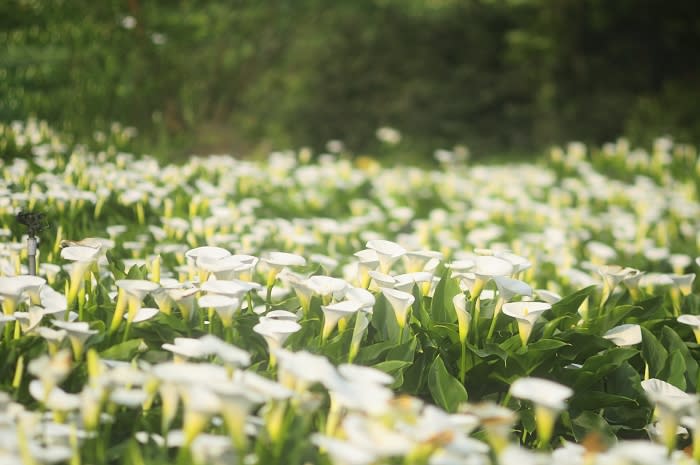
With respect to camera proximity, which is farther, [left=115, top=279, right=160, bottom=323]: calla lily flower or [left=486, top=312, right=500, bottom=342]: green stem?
[left=486, top=312, right=500, bottom=342]: green stem

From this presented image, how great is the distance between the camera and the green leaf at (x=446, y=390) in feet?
7.91

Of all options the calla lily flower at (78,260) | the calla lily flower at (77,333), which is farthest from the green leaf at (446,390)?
the calla lily flower at (78,260)

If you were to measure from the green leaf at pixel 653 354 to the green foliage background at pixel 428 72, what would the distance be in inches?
289

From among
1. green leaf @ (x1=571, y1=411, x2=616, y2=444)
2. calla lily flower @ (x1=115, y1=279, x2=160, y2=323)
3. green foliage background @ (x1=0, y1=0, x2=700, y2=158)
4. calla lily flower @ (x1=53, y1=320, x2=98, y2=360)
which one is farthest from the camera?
green foliage background @ (x1=0, y1=0, x2=700, y2=158)

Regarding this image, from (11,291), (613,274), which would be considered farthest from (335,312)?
(613,274)

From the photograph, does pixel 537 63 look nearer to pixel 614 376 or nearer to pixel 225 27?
pixel 225 27

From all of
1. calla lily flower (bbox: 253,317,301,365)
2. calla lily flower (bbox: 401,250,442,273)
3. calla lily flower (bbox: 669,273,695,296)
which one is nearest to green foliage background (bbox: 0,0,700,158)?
calla lily flower (bbox: 669,273,695,296)

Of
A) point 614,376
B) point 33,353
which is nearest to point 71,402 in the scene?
point 33,353

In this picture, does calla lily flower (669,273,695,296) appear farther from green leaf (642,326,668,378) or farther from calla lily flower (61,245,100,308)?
calla lily flower (61,245,100,308)

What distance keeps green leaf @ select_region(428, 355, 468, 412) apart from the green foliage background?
7514 mm

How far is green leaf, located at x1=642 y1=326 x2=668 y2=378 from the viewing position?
2797 millimetres

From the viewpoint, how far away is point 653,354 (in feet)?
9.23

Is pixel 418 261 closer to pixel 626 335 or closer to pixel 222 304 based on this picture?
pixel 626 335

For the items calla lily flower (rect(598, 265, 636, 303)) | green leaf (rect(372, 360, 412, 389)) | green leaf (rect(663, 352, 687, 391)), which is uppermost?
calla lily flower (rect(598, 265, 636, 303))
